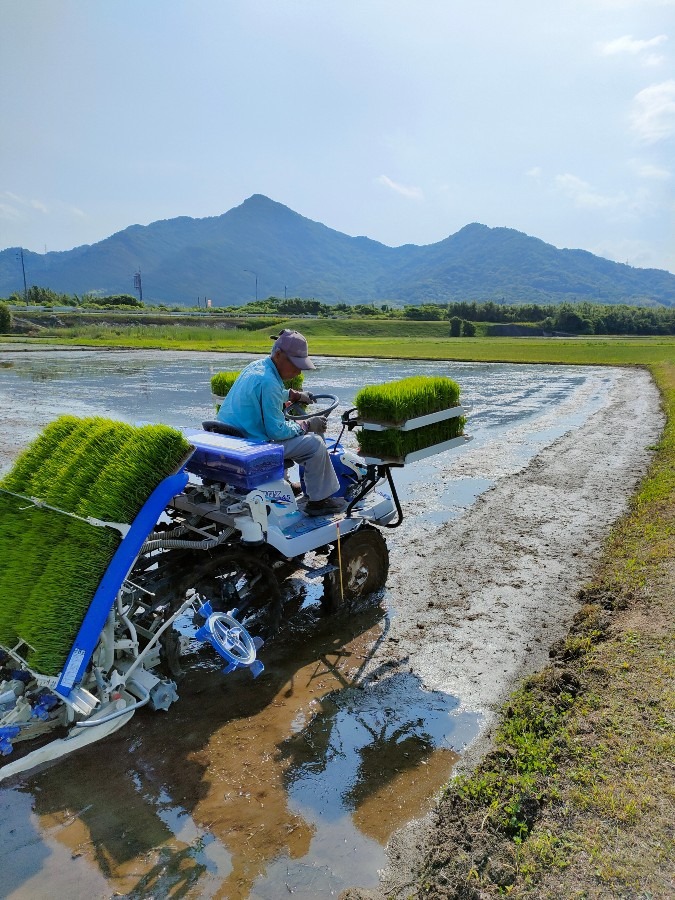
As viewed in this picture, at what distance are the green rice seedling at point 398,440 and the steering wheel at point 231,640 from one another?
2356 millimetres

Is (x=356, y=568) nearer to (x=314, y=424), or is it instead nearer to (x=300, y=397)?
(x=314, y=424)

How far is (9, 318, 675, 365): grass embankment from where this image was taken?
4128cm

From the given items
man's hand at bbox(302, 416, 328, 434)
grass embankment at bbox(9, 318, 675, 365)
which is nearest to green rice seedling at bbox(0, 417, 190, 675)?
man's hand at bbox(302, 416, 328, 434)

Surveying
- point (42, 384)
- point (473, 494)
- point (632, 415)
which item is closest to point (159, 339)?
point (42, 384)

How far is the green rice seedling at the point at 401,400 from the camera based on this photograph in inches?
221

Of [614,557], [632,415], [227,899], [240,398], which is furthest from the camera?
[632,415]

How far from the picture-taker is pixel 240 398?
201 inches

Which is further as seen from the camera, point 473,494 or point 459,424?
point 473,494

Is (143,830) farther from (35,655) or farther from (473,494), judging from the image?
(473,494)

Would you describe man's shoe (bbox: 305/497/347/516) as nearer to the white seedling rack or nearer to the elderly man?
the elderly man

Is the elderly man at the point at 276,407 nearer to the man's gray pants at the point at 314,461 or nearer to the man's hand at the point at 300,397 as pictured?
the man's gray pants at the point at 314,461

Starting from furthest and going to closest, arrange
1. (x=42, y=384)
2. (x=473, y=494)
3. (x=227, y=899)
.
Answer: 1. (x=42, y=384)
2. (x=473, y=494)
3. (x=227, y=899)

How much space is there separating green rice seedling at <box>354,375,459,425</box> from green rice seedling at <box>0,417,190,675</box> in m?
2.09

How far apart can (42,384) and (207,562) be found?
23.2 meters
